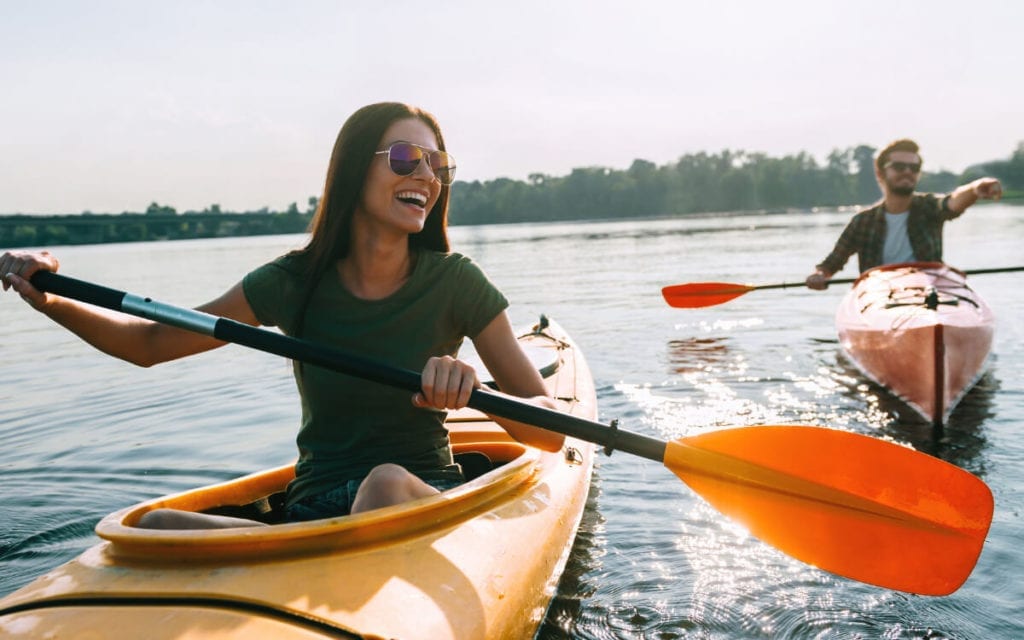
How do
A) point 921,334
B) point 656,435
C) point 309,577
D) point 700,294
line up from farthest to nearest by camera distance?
point 700,294
point 656,435
point 921,334
point 309,577

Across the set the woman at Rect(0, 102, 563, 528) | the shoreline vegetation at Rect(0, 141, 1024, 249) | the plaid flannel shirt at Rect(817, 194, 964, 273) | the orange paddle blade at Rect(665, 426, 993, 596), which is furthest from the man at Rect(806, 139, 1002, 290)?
the shoreline vegetation at Rect(0, 141, 1024, 249)

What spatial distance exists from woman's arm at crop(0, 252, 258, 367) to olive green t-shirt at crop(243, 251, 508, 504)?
12cm

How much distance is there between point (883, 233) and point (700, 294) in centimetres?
187

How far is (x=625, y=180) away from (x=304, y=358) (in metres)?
89.6

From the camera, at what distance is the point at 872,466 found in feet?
9.50

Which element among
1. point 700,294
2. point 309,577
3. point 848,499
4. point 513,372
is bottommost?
point 848,499

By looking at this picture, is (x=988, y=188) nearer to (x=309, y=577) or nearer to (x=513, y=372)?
(x=513, y=372)

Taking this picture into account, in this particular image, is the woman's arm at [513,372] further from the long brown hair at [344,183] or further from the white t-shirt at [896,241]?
the white t-shirt at [896,241]

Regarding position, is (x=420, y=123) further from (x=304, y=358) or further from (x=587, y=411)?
(x=587, y=411)

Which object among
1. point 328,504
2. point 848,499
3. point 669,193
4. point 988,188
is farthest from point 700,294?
point 669,193

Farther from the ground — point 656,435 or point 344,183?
point 344,183

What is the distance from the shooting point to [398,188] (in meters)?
2.65

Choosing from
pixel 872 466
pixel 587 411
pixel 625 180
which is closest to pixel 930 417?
pixel 587 411

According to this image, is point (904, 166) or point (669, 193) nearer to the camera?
point (904, 166)
